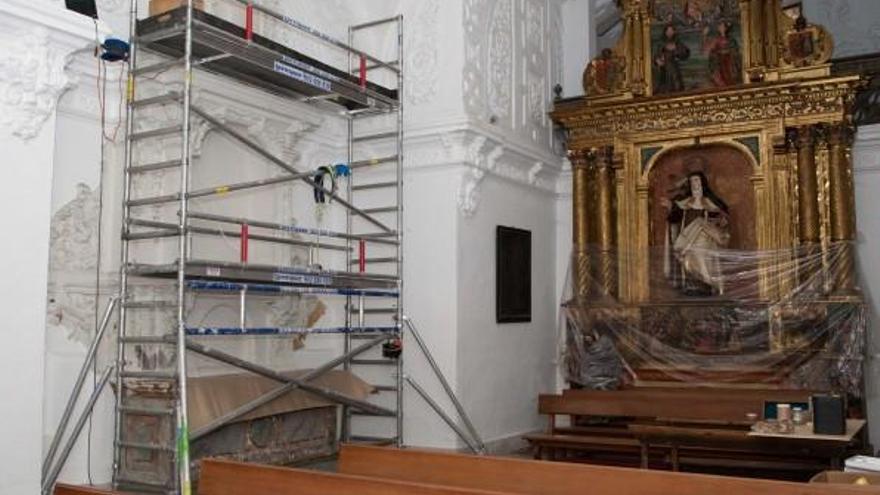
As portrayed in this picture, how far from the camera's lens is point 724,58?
10320 mm

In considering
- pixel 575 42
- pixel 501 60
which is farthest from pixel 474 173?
pixel 575 42

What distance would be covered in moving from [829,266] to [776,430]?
3.72 meters

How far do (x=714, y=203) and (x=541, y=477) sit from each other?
660 centimetres

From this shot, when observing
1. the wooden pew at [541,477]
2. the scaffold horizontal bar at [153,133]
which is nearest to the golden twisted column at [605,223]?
the wooden pew at [541,477]

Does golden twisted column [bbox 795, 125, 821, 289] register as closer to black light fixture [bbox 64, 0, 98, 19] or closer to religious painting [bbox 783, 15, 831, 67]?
religious painting [bbox 783, 15, 831, 67]

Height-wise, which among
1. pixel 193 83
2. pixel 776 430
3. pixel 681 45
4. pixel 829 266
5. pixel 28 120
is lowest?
pixel 776 430

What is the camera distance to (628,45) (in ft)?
35.5

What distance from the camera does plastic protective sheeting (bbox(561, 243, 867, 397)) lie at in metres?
8.98

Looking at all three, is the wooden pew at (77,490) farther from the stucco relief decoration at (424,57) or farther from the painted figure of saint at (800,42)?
the painted figure of saint at (800,42)

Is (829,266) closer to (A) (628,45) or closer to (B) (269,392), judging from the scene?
(A) (628,45)

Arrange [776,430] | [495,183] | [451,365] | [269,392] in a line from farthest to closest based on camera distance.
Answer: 1. [495,183]
2. [451,365]
3. [269,392]
4. [776,430]

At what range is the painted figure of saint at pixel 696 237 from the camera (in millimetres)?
9844

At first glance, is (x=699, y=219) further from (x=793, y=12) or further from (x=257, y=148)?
(x=257, y=148)

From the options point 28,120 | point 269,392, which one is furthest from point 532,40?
point 28,120
